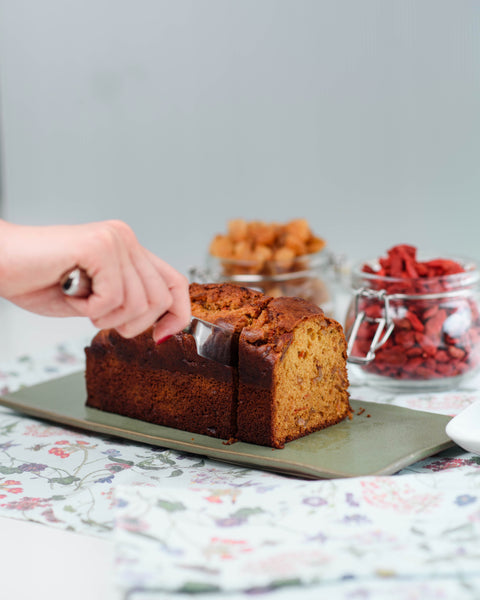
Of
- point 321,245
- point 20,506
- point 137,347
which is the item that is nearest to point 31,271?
point 20,506

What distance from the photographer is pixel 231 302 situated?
1614 millimetres

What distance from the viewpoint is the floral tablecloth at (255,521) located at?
39.3 inches

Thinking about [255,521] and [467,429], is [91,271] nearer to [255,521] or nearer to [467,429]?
[255,521]

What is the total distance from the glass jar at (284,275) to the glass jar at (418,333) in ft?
1.06

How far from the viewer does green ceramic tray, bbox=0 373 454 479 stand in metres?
1.37

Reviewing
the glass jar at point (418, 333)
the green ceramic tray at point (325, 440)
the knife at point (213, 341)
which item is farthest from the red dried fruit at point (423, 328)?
the knife at point (213, 341)

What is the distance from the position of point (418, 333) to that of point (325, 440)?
1.36 ft

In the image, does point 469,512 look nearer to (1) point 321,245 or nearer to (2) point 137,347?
(2) point 137,347

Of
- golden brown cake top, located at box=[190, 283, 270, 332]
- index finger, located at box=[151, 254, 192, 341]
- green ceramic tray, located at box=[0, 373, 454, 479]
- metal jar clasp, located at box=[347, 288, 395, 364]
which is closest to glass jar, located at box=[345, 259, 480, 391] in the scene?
metal jar clasp, located at box=[347, 288, 395, 364]

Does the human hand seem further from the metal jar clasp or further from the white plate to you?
the metal jar clasp

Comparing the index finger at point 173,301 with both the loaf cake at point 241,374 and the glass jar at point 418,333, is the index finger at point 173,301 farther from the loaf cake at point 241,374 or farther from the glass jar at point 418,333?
the glass jar at point 418,333

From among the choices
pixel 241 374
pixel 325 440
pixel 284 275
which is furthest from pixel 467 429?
pixel 284 275

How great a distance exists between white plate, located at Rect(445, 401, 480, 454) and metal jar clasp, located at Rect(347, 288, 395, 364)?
1.09 ft

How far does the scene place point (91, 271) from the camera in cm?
114
